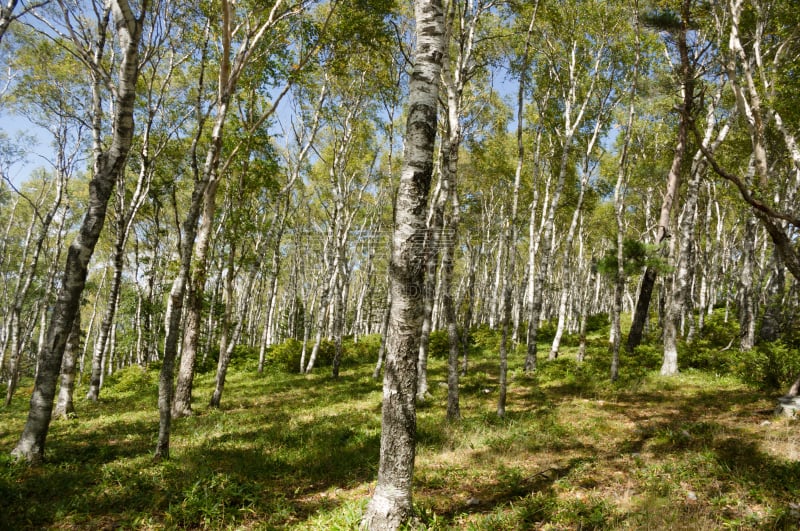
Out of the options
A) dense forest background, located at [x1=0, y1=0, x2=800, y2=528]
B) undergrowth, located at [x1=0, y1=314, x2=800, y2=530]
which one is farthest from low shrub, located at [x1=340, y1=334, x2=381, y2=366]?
undergrowth, located at [x1=0, y1=314, x2=800, y2=530]

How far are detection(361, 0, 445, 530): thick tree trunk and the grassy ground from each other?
1.34ft

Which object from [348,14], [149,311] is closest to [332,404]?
[348,14]

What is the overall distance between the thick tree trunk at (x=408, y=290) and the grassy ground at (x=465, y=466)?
407mm

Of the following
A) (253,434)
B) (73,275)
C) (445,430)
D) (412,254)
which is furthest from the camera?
(253,434)

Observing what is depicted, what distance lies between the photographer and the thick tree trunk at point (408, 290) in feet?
13.6

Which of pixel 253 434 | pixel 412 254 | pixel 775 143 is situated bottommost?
pixel 253 434

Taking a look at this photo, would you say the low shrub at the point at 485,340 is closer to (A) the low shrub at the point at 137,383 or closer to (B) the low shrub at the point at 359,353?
(B) the low shrub at the point at 359,353

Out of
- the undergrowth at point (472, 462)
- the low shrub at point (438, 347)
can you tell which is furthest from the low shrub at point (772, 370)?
the low shrub at point (438, 347)

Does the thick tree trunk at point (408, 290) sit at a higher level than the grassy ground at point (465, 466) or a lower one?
higher

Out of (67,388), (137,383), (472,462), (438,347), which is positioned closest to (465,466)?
(472,462)

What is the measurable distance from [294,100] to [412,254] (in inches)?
609

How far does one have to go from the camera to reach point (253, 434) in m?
8.86

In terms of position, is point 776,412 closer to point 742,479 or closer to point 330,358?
point 742,479

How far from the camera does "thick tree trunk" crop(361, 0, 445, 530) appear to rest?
414 centimetres
